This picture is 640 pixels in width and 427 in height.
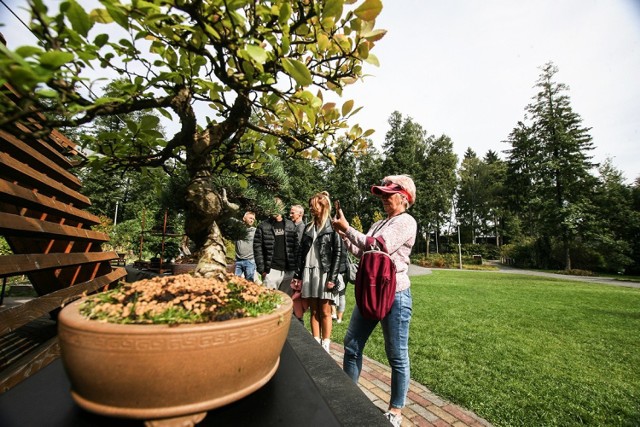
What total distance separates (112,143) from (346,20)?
4.48 feet

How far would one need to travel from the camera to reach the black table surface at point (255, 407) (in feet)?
2.57

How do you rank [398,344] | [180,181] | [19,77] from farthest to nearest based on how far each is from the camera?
[180,181] → [398,344] → [19,77]

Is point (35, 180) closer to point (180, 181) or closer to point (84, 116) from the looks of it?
point (84, 116)

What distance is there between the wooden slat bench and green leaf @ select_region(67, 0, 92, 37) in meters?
0.26

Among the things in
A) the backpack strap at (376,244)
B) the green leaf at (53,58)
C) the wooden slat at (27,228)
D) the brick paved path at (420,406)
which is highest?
the green leaf at (53,58)

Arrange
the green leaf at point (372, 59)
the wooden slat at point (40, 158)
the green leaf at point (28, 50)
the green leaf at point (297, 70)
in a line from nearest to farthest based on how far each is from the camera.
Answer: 1. the green leaf at point (28, 50)
2. the green leaf at point (297, 70)
3. the green leaf at point (372, 59)
4. the wooden slat at point (40, 158)

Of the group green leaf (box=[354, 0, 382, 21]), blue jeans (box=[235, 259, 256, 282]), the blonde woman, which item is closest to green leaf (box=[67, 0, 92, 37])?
green leaf (box=[354, 0, 382, 21])

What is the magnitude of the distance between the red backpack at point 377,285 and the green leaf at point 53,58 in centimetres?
203

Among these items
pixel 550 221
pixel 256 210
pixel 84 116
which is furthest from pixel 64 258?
pixel 550 221

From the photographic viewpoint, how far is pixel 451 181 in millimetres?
38594

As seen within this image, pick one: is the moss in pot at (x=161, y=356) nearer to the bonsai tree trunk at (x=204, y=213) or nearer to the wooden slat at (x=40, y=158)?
the bonsai tree trunk at (x=204, y=213)

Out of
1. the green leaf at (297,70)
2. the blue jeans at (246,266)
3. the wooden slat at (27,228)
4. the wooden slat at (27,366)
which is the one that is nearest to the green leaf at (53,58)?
the green leaf at (297,70)

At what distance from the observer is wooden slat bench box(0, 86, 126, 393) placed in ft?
3.34

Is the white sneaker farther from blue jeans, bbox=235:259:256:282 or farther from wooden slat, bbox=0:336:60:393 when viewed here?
blue jeans, bbox=235:259:256:282
